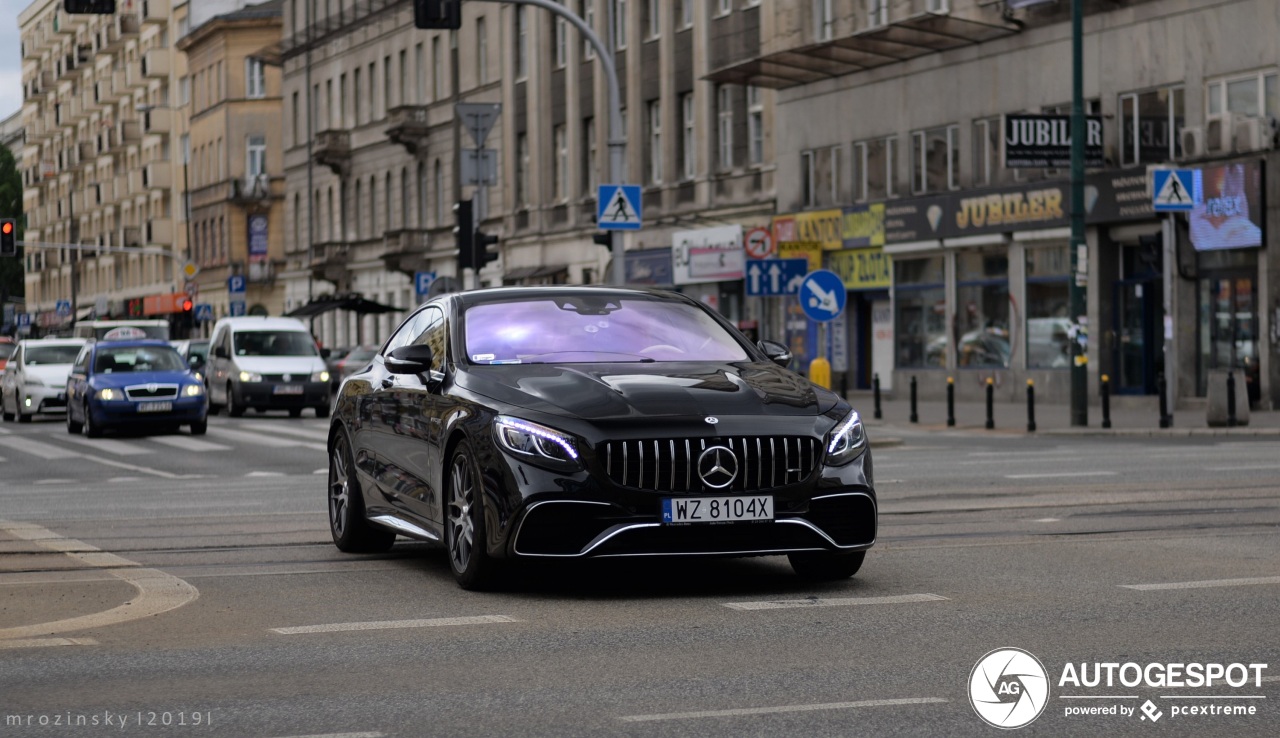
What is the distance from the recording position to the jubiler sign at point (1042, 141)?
32.3 meters

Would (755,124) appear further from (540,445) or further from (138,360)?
(540,445)

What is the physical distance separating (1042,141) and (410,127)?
39465 mm

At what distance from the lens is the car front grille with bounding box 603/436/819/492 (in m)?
9.81

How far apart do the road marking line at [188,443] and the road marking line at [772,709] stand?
21618 mm

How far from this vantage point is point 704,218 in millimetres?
50906

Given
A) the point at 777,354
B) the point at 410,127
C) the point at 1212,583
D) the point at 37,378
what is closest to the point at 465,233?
the point at 37,378

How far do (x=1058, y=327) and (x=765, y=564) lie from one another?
28524 millimetres

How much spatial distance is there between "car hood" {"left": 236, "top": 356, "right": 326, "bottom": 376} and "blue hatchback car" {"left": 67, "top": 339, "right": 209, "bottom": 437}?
713 cm

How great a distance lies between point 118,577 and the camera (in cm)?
1137

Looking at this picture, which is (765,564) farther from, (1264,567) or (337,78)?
(337,78)

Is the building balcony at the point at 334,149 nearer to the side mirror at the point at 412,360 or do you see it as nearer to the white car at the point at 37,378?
the white car at the point at 37,378

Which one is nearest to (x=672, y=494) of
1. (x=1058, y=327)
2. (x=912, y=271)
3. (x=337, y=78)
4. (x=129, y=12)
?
(x=1058, y=327)

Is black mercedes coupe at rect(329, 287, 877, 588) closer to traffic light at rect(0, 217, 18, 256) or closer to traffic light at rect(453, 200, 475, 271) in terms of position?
traffic light at rect(453, 200, 475, 271)

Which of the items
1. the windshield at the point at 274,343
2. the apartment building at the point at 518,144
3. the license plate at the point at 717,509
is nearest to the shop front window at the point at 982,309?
the apartment building at the point at 518,144
